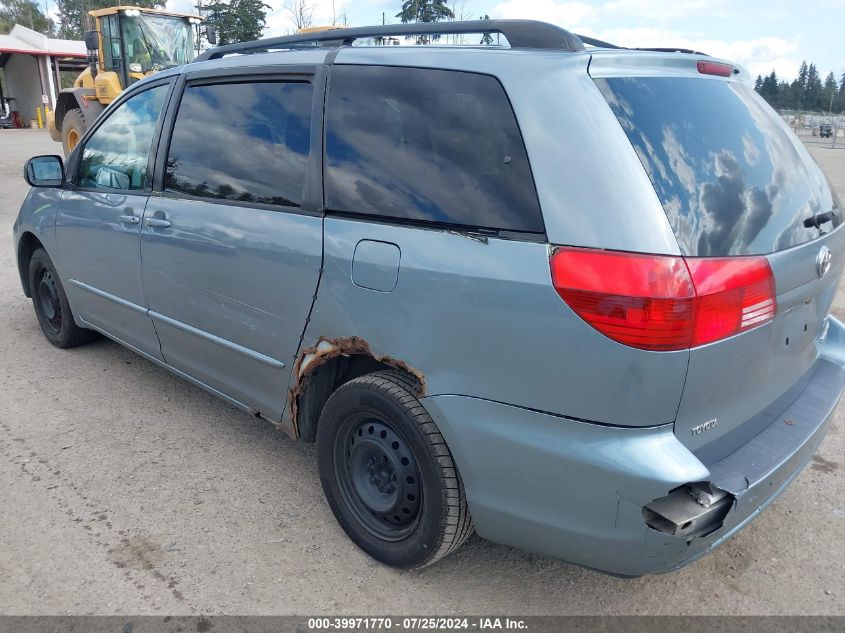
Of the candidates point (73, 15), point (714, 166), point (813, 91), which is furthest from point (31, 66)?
point (813, 91)

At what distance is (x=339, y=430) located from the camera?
259 cm

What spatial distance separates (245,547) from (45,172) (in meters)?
2.92

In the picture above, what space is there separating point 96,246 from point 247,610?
2448 mm

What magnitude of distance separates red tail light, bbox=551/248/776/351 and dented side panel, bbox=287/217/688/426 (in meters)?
0.04

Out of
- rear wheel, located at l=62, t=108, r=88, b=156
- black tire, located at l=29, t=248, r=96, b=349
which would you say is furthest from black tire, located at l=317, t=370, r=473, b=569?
rear wheel, located at l=62, t=108, r=88, b=156

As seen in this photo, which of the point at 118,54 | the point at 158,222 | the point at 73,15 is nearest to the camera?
the point at 158,222

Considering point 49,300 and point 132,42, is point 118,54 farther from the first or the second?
point 49,300

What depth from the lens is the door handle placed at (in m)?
3.24

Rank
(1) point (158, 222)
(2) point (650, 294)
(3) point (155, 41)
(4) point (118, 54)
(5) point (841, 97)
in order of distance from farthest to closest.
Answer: (5) point (841, 97)
(3) point (155, 41)
(4) point (118, 54)
(1) point (158, 222)
(2) point (650, 294)

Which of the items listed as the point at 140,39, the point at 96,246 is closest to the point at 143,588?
the point at 96,246

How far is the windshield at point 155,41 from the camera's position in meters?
14.4

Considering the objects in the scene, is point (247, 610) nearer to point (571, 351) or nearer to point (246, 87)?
point (571, 351)

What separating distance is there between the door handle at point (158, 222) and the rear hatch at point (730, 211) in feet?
7.06

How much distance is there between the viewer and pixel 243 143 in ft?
9.72
